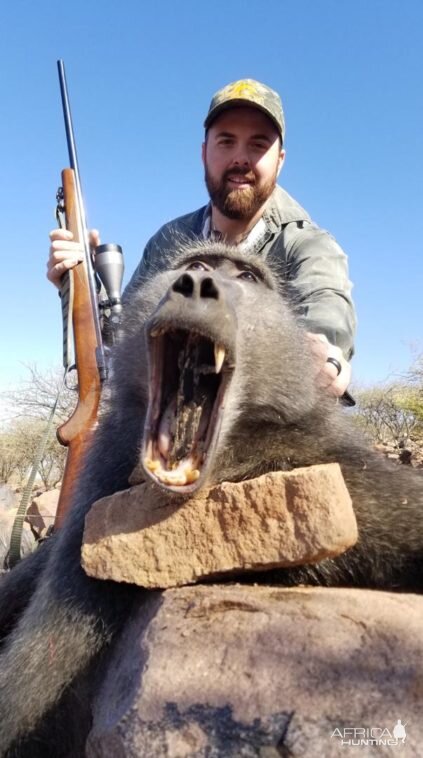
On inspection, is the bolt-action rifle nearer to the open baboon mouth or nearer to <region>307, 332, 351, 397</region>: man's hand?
<region>307, 332, 351, 397</region>: man's hand

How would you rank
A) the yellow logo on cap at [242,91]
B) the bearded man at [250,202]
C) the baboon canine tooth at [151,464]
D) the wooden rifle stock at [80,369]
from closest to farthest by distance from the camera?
the baboon canine tooth at [151,464] → the wooden rifle stock at [80,369] → the bearded man at [250,202] → the yellow logo on cap at [242,91]

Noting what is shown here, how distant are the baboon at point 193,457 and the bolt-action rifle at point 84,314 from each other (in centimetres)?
106

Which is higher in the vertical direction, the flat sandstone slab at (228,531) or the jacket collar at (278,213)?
the jacket collar at (278,213)

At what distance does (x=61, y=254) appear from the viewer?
146 inches

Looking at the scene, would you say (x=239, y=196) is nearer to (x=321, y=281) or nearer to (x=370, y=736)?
(x=321, y=281)

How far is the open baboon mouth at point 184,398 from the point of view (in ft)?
5.55

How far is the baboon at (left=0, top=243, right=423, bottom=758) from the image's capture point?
1612 mm

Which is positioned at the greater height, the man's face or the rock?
the man's face

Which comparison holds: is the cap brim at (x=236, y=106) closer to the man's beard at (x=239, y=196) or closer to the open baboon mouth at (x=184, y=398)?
the man's beard at (x=239, y=196)

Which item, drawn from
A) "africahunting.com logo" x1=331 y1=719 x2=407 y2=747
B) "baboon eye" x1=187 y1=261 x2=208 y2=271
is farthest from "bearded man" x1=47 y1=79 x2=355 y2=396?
"africahunting.com logo" x1=331 y1=719 x2=407 y2=747

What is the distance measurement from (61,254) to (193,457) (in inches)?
93.2

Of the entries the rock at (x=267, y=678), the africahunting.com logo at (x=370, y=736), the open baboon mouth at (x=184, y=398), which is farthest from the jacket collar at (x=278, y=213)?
the africahunting.com logo at (x=370, y=736)

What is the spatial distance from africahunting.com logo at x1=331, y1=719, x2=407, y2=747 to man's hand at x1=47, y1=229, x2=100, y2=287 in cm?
313

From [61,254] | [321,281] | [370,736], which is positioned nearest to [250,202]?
[321,281]
